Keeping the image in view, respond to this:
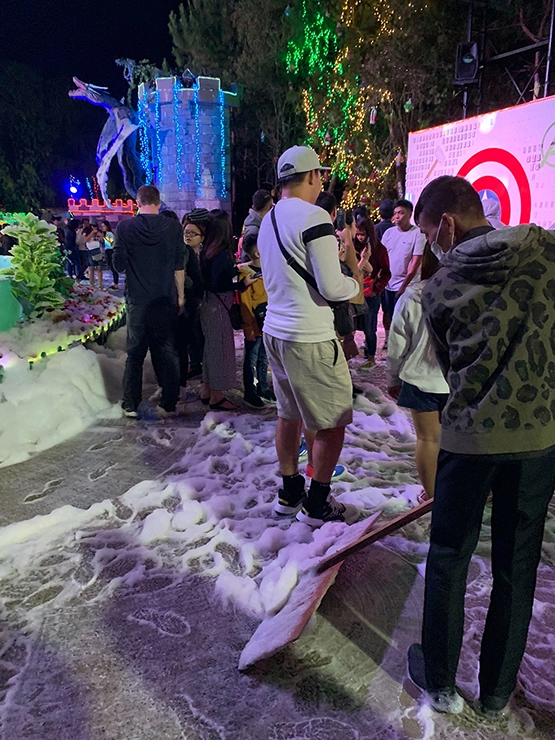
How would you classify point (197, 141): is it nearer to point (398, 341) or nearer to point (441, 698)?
point (398, 341)

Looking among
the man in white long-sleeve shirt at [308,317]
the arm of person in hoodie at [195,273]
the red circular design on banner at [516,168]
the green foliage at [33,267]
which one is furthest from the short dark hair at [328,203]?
the red circular design on banner at [516,168]

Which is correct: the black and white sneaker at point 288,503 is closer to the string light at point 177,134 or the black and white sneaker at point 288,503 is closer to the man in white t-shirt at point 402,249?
the man in white t-shirt at point 402,249

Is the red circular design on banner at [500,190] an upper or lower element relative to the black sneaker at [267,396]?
upper

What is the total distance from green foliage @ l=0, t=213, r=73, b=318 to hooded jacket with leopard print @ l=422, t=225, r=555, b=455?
5.58 m

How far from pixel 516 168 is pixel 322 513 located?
23.2 feet

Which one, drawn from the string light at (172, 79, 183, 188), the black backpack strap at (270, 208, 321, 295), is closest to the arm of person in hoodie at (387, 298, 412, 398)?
the black backpack strap at (270, 208, 321, 295)

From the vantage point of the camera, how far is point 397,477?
3.86 m

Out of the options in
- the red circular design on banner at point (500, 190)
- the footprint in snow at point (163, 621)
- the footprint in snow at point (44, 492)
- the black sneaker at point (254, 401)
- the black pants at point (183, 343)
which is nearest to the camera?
the footprint in snow at point (163, 621)

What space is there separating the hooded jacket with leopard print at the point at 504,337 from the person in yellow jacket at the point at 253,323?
10.7 ft

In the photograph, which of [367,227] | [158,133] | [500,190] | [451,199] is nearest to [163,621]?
[451,199]

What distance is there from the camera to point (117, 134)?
2570cm

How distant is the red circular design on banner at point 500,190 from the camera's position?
8.24 m

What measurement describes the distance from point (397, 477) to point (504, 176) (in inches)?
253

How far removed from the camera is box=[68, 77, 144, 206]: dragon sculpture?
24.9 meters
